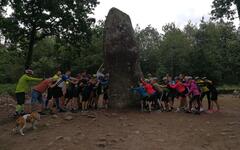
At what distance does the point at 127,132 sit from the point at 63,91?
5.18 m

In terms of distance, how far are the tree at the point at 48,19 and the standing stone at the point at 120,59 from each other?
9.05m

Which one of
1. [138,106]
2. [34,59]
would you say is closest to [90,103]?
[138,106]

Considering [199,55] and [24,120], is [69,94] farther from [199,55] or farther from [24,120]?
[199,55]

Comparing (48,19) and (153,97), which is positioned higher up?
(48,19)

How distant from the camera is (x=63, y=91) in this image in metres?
16.8

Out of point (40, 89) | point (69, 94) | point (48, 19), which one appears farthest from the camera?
point (48, 19)

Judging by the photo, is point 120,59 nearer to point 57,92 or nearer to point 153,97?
point 153,97

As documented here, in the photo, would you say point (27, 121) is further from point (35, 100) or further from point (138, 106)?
point (138, 106)

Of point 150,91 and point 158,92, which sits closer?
point 150,91

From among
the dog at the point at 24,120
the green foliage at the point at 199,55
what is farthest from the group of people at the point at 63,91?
the green foliage at the point at 199,55

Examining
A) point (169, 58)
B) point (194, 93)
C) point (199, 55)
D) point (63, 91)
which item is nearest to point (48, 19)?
point (63, 91)

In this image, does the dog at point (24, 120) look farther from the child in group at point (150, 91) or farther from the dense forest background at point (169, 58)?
the dense forest background at point (169, 58)

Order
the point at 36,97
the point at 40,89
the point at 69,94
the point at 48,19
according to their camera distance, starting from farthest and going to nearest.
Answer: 1. the point at 48,19
2. the point at 69,94
3. the point at 36,97
4. the point at 40,89

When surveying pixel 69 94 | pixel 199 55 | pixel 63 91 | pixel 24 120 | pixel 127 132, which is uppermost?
pixel 199 55
